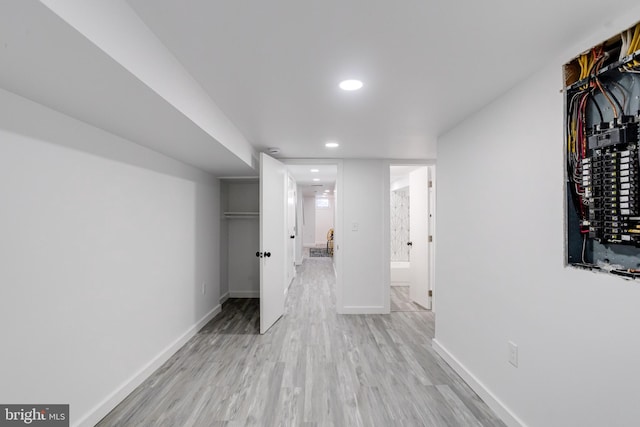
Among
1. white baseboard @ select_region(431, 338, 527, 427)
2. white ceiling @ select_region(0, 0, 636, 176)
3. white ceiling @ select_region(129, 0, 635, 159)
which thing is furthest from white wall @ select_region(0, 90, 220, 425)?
white baseboard @ select_region(431, 338, 527, 427)

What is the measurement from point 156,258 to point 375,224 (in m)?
2.76

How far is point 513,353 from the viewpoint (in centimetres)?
184

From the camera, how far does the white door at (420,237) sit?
14.3 feet

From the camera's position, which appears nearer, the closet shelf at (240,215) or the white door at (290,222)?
the closet shelf at (240,215)

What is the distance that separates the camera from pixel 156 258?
8.78 feet

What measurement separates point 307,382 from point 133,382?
1.36 metres

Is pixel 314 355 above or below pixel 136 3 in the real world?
below

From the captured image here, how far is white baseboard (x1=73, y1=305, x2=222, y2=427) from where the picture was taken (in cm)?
186

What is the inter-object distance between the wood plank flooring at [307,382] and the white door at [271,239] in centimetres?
27

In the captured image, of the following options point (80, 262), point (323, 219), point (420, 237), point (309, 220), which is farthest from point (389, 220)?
point (323, 219)

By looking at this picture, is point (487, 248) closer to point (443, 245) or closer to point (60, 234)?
point (443, 245)

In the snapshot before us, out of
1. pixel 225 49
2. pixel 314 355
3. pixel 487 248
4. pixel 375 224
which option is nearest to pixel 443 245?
pixel 487 248

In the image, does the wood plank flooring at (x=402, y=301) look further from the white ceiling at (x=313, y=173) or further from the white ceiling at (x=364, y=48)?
the white ceiling at (x=364, y=48)

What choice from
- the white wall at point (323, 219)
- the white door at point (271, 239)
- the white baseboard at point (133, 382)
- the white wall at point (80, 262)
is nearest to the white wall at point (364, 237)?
the white door at point (271, 239)
